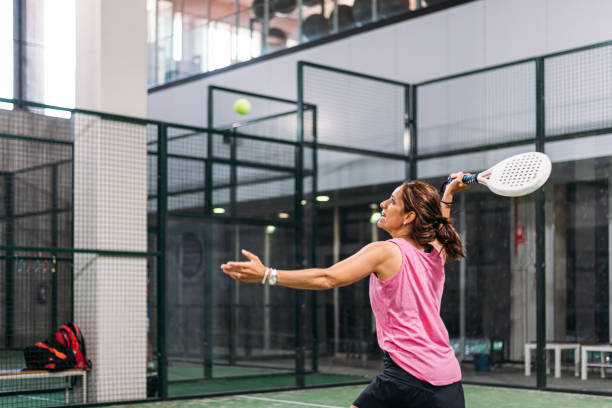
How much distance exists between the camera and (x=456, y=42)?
963 centimetres

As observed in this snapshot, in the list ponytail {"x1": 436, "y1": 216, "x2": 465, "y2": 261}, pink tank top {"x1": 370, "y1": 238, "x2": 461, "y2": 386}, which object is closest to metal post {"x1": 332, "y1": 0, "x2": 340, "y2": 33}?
ponytail {"x1": 436, "y1": 216, "x2": 465, "y2": 261}

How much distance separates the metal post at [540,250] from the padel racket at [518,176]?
5.02m

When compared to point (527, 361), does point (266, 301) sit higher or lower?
higher

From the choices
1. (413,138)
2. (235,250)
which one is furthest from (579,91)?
(235,250)

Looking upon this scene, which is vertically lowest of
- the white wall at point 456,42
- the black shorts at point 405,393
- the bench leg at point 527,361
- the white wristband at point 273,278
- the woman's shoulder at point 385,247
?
the bench leg at point 527,361

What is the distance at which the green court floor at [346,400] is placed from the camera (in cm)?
690

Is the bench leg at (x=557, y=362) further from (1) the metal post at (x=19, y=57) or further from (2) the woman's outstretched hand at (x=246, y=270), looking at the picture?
(1) the metal post at (x=19, y=57)

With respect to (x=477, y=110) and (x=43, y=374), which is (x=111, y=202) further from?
(x=477, y=110)

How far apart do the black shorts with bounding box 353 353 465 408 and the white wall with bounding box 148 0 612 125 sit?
662 cm

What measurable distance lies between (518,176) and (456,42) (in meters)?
7.08

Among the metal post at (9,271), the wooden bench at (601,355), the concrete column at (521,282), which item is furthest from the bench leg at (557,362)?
the metal post at (9,271)

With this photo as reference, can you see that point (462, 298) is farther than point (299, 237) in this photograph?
Yes

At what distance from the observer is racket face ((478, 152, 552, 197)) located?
2756 mm

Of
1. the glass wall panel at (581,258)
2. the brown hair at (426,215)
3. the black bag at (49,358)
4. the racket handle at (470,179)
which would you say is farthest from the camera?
the glass wall panel at (581,258)
